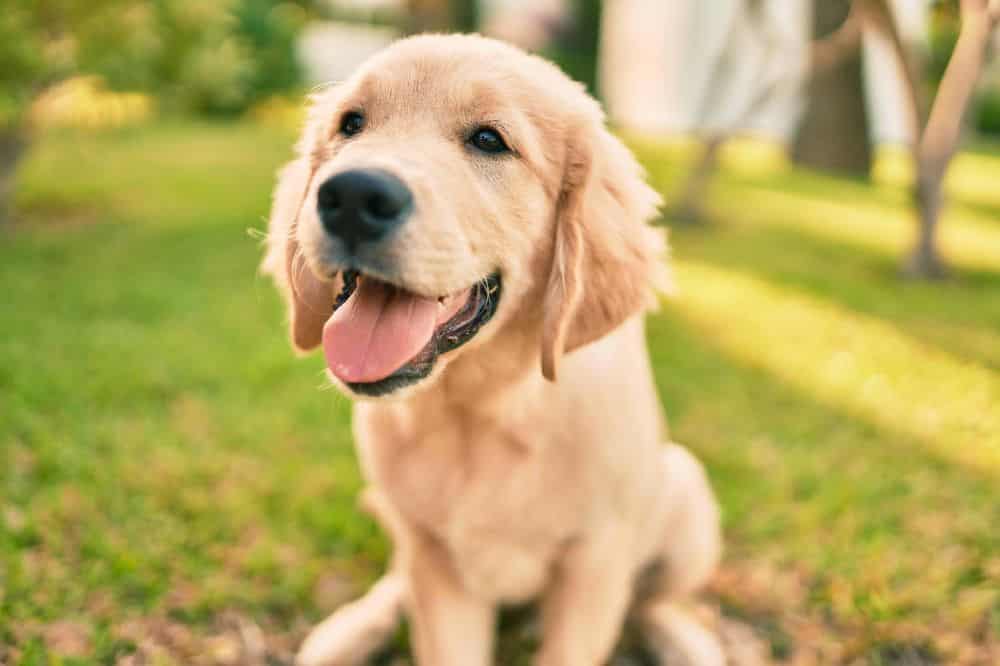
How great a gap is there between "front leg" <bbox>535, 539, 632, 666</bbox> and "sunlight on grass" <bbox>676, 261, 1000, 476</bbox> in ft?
7.20

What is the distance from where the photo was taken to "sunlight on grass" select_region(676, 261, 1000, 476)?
377cm

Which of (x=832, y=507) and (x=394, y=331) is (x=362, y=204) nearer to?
(x=394, y=331)

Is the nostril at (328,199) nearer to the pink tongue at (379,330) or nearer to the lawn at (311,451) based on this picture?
the pink tongue at (379,330)

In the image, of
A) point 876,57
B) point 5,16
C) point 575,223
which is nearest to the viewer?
point 575,223

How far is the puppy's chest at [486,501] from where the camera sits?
195 centimetres

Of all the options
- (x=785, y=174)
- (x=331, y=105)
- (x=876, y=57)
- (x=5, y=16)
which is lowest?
(x=785, y=174)

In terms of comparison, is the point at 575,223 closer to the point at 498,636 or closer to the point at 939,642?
the point at 498,636

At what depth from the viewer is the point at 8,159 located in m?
6.36

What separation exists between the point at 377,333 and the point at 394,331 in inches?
1.6

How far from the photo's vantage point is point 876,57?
15.6 m

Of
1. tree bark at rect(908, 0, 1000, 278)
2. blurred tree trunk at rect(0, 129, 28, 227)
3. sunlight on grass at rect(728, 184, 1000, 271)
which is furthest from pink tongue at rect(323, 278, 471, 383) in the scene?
sunlight on grass at rect(728, 184, 1000, 271)

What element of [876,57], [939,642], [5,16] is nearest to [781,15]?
[876,57]

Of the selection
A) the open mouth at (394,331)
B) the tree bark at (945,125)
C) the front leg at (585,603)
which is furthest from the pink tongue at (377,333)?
the tree bark at (945,125)

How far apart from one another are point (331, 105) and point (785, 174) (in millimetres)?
10495
